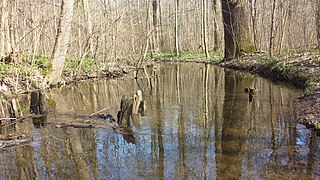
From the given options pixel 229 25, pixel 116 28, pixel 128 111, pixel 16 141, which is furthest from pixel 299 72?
pixel 16 141

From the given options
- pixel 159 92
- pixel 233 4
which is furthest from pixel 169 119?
pixel 233 4

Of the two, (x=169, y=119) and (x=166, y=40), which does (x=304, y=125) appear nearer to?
(x=169, y=119)

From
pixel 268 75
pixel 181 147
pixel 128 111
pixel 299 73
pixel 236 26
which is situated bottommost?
pixel 181 147

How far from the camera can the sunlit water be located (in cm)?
403

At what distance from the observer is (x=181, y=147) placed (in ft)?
16.1

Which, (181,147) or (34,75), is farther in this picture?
(34,75)

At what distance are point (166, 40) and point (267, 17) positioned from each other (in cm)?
1788

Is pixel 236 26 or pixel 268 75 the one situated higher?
pixel 236 26

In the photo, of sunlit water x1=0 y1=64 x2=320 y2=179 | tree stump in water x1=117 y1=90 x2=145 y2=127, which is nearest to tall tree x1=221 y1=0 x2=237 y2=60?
sunlit water x1=0 y1=64 x2=320 y2=179

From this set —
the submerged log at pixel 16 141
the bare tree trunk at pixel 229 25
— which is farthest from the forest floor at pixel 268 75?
the submerged log at pixel 16 141

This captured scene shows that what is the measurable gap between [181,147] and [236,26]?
15.0m

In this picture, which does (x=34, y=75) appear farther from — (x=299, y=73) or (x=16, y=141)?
(x=299, y=73)

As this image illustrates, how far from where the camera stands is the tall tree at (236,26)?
1833 centimetres

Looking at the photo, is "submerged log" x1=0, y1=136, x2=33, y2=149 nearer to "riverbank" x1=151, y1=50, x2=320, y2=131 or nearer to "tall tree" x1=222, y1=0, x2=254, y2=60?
"riverbank" x1=151, y1=50, x2=320, y2=131
